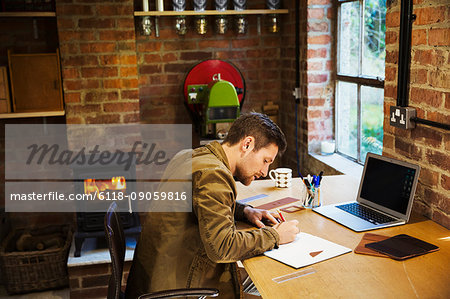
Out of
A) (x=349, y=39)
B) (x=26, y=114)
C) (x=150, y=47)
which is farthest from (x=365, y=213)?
(x=26, y=114)

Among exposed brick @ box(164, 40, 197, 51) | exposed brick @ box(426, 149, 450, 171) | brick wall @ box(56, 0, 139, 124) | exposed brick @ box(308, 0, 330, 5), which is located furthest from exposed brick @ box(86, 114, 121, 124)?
exposed brick @ box(426, 149, 450, 171)

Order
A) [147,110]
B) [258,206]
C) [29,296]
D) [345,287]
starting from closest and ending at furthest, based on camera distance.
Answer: [345,287], [258,206], [29,296], [147,110]

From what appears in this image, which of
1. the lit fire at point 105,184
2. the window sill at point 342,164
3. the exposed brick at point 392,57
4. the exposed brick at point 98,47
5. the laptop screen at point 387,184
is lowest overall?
the lit fire at point 105,184

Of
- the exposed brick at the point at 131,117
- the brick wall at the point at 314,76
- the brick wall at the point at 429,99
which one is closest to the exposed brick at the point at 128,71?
the exposed brick at the point at 131,117

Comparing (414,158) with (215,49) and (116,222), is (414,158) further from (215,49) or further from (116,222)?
(215,49)

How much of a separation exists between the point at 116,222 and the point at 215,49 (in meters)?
2.32

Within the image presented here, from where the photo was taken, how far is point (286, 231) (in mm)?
1940

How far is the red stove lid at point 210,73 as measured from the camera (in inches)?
157

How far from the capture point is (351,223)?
210cm

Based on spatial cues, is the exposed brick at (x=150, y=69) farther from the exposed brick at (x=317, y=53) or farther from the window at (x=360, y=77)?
the window at (x=360, y=77)

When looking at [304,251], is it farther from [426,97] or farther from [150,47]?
[150,47]

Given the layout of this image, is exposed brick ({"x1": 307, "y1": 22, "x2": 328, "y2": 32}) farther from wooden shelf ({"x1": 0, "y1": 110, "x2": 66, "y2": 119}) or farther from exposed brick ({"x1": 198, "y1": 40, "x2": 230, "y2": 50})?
wooden shelf ({"x1": 0, "y1": 110, "x2": 66, "y2": 119})

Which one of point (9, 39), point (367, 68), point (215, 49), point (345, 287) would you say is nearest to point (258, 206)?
point (345, 287)

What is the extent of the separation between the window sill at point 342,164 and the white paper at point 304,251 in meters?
1.26
